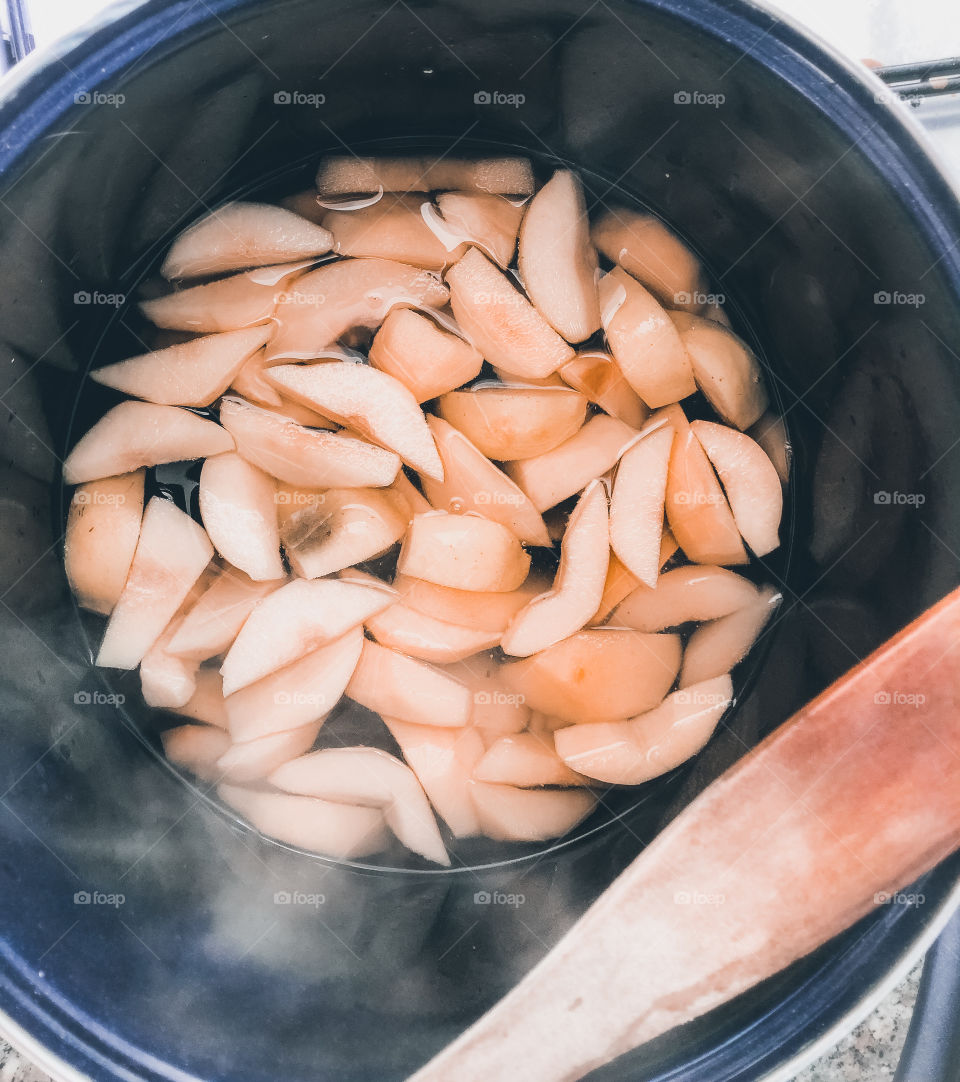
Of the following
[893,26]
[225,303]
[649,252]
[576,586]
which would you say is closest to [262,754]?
[576,586]

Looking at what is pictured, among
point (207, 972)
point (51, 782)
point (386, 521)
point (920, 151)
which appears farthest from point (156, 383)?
point (920, 151)

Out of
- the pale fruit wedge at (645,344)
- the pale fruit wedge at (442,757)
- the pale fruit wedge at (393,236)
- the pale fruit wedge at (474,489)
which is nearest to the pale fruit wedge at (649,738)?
the pale fruit wedge at (442,757)

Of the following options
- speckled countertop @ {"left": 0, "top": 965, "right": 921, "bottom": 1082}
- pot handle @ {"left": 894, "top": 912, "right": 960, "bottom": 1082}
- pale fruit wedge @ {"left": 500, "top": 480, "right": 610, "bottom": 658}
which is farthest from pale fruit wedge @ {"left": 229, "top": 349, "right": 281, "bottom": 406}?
pot handle @ {"left": 894, "top": 912, "right": 960, "bottom": 1082}

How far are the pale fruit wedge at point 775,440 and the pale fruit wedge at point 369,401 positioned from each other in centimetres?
40

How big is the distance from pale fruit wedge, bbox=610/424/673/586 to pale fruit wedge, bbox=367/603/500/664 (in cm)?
17

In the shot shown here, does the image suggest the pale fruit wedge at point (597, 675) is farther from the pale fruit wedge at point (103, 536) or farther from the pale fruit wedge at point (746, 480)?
the pale fruit wedge at point (103, 536)

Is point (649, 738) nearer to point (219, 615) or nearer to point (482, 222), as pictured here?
point (219, 615)

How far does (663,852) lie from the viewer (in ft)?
2.32

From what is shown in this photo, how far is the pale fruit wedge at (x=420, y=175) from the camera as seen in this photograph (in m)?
0.88

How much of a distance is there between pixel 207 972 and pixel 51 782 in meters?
0.24

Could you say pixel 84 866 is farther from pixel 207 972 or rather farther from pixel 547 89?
pixel 547 89

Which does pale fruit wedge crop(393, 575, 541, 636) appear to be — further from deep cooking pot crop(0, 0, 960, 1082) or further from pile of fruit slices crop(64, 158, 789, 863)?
deep cooking pot crop(0, 0, 960, 1082)

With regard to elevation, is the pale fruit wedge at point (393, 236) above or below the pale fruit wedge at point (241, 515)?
above

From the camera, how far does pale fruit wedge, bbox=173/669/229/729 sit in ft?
2.94
